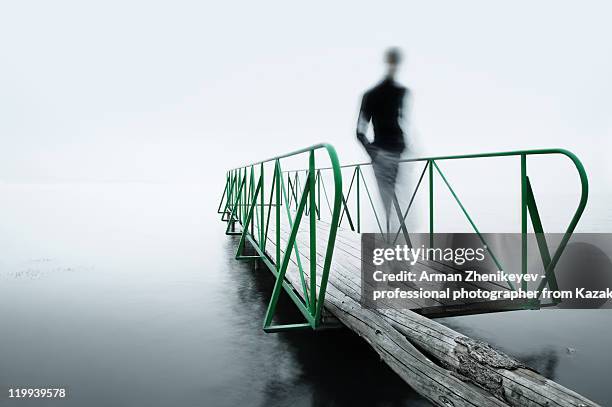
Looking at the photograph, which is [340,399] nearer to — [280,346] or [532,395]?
[280,346]

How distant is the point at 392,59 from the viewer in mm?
3502

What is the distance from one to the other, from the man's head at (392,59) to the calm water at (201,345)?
6.70 ft

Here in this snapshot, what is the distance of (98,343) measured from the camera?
→ 3.51m

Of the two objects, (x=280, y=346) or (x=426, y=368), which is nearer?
(x=426, y=368)

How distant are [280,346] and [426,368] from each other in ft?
5.04

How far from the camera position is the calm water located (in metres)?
2.70

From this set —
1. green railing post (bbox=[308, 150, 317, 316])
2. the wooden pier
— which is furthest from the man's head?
green railing post (bbox=[308, 150, 317, 316])

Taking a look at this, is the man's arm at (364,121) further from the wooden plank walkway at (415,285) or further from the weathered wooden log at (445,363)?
the weathered wooden log at (445,363)

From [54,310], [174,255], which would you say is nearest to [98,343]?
[54,310]

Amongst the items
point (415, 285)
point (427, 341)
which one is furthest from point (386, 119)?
point (427, 341)

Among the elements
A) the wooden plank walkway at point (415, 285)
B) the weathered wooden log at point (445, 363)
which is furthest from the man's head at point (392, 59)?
the weathered wooden log at point (445, 363)

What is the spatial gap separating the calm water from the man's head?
2.04 m

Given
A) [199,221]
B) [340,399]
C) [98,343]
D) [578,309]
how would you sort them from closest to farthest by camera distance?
[340,399] < [98,343] < [578,309] < [199,221]

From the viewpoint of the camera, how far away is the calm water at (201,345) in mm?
2697
